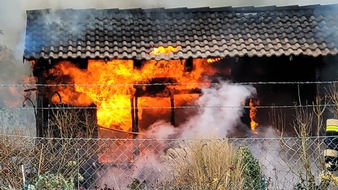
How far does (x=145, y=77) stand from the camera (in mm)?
13508

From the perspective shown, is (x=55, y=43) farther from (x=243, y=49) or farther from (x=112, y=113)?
(x=243, y=49)

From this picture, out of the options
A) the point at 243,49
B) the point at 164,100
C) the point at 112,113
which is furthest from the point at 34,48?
the point at 243,49

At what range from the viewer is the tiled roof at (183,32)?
515 inches

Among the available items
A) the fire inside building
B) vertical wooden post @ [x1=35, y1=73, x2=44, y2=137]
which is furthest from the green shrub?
vertical wooden post @ [x1=35, y1=73, x2=44, y2=137]

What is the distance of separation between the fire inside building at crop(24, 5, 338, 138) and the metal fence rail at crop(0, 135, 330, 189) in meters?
0.82

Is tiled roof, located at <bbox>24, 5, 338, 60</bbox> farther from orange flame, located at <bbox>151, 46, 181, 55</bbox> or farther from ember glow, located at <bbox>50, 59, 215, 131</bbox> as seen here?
ember glow, located at <bbox>50, 59, 215, 131</bbox>

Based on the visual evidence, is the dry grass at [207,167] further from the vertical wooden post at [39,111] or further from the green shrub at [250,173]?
the vertical wooden post at [39,111]

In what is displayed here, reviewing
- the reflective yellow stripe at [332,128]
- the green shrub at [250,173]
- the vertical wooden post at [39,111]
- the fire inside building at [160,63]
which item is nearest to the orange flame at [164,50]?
the fire inside building at [160,63]

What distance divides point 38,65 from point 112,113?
6.85 feet

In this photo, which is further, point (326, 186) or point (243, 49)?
point (243, 49)

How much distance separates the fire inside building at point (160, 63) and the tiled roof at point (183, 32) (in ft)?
0.08

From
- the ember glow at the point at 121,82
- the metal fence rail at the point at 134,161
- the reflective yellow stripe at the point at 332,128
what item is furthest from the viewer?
the ember glow at the point at 121,82

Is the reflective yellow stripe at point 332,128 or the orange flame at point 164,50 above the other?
the orange flame at point 164,50

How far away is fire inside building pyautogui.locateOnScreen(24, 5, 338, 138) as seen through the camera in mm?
13078
